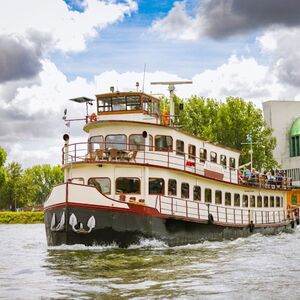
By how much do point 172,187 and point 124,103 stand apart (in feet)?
15.7

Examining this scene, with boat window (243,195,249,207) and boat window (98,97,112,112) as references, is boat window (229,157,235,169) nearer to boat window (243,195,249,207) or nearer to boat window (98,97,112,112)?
boat window (243,195,249,207)

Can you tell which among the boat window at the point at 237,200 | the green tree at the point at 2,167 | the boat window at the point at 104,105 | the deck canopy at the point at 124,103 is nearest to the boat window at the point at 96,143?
the deck canopy at the point at 124,103

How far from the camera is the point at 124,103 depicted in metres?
29.7

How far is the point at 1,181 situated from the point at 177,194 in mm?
54439

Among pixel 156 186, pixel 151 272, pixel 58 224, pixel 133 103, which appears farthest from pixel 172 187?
pixel 151 272

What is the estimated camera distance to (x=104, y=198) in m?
24.7

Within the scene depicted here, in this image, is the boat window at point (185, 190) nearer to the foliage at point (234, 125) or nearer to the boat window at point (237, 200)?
the boat window at point (237, 200)

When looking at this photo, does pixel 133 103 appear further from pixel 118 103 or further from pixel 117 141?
pixel 117 141

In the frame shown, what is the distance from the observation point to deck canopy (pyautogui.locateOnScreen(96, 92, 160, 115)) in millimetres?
29453

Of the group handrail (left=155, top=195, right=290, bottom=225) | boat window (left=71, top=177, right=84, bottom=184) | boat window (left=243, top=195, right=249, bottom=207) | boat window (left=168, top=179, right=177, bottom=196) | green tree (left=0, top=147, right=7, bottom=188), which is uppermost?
green tree (left=0, top=147, right=7, bottom=188)

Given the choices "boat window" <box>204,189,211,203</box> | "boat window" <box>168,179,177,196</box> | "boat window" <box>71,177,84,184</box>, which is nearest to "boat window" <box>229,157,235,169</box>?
"boat window" <box>204,189,211,203</box>

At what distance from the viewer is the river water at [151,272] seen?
Result: 46.8 ft

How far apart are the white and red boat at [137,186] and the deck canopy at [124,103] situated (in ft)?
0.15

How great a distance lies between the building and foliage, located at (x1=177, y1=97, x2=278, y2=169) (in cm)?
722
